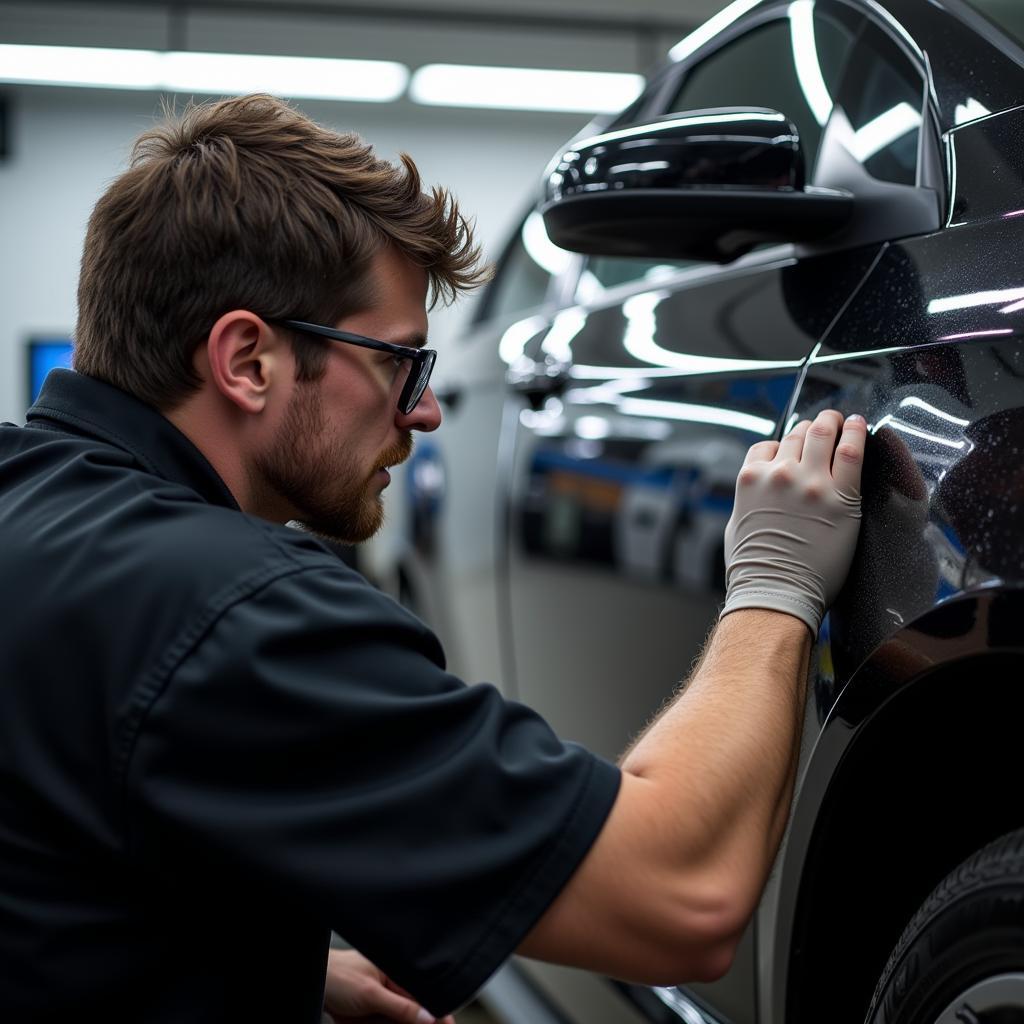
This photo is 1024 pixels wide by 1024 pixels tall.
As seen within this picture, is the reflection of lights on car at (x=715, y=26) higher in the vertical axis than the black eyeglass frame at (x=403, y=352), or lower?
higher

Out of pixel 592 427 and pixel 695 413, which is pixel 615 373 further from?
pixel 695 413

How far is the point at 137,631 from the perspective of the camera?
2.78 ft

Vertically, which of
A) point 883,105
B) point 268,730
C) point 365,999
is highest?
point 883,105

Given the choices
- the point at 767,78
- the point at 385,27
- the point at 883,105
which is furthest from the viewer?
the point at 385,27

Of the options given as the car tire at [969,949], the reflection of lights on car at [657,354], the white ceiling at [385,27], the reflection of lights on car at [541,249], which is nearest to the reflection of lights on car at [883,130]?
the reflection of lights on car at [657,354]

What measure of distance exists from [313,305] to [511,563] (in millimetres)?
984


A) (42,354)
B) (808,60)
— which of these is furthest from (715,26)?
(42,354)

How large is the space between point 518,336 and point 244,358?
1147 millimetres

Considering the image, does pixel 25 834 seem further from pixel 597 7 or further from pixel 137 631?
pixel 597 7

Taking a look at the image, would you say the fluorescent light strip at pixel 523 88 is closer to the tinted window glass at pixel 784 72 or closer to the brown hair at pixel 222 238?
the tinted window glass at pixel 784 72

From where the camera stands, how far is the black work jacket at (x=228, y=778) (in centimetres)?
83

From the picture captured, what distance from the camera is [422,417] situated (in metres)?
1.21

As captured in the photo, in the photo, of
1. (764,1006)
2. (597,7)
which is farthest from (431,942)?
(597,7)

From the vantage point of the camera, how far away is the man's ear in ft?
3.45
